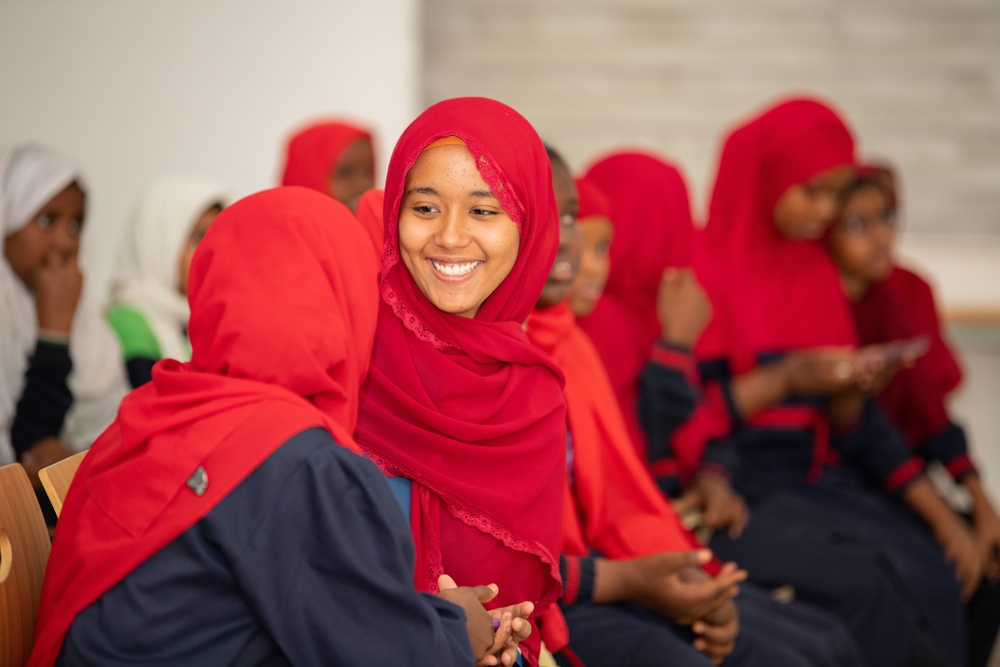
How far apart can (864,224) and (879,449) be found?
28.2 inches

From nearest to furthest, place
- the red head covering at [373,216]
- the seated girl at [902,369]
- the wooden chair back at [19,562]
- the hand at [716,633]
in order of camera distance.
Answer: the wooden chair back at [19,562], the red head covering at [373,216], the hand at [716,633], the seated girl at [902,369]

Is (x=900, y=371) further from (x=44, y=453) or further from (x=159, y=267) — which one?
(x=44, y=453)

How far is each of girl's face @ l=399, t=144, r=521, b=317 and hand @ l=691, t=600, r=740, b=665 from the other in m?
0.90

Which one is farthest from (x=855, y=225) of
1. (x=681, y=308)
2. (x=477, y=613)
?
(x=477, y=613)

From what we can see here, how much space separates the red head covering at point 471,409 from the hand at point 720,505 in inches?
41.7

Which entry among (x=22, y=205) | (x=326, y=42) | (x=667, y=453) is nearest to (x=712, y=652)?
(x=667, y=453)

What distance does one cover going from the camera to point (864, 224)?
326cm

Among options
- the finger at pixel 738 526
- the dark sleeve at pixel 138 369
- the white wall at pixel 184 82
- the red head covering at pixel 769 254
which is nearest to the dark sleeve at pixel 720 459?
the finger at pixel 738 526

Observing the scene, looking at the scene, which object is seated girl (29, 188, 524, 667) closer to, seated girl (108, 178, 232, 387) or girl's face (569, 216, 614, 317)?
girl's face (569, 216, 614, 317)

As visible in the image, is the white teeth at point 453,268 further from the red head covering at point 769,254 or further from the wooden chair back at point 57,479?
the red head covering at point 769,254

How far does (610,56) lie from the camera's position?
4480mm

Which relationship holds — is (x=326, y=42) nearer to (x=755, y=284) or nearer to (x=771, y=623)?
(x=755, y=284)

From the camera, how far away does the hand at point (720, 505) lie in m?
2.64

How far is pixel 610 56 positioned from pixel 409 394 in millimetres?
3228
